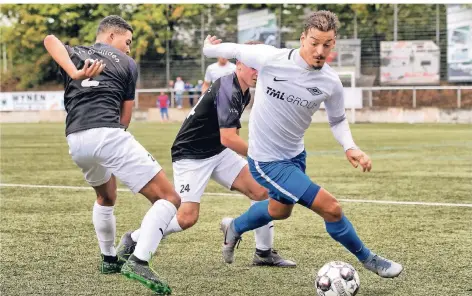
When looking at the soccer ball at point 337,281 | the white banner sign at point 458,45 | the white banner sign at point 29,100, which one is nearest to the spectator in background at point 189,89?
the white banner sign at point 29,100

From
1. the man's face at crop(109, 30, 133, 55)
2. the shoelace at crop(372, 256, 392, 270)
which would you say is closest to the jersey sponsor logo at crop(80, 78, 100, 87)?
the man's face at crop(109, 30, 133, 55)

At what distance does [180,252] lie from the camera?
700 centimetres

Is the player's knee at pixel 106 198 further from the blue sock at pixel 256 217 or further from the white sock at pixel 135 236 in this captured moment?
the blue sock at pixel 256 217

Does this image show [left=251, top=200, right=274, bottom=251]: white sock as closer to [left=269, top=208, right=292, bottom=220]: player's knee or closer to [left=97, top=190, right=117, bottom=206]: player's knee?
[left=269, top=208, right=292, bottom=220]: player's knee

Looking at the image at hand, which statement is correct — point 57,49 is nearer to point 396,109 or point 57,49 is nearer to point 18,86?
point 396,109

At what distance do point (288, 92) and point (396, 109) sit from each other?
29.0 m

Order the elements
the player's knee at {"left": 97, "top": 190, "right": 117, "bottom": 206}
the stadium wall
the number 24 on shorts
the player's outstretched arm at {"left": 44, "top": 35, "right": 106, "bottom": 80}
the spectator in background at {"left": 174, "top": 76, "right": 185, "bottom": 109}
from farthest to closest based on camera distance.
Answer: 1. the spectator in background at {"left": 174, "top": 76, "right": 185, "bottom": 109}
2. the stadium wall
3. the number 24 on shorts
4. the player's knee at {"left": 97, "top": 190, "right": 117, "bottom": 206}
5. the player's outstretched arm at {"left": 44, "top": 35, "right": 106, "bottom": 80}

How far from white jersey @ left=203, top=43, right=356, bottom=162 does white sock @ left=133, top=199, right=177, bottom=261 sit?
76cm

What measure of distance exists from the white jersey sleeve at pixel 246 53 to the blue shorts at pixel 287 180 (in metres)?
0.67

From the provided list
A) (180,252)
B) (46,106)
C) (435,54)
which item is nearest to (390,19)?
(435,54)

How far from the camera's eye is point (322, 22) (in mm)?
5551

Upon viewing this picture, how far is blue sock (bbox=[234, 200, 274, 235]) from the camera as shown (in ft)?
20.1

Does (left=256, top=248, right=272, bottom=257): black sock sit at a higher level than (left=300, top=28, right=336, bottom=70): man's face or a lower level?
lower

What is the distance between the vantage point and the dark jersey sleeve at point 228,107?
629 cm
